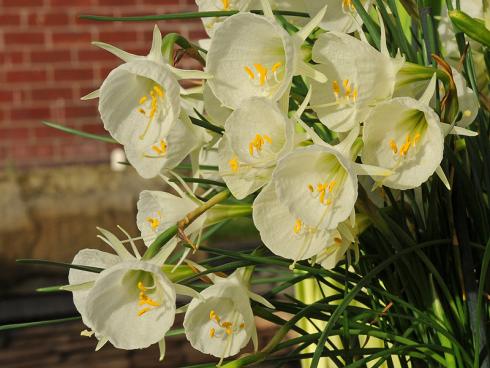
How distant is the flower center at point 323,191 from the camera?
65 cm

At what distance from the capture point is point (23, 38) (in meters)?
4.45

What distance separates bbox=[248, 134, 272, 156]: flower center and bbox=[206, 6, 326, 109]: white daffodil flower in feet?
0.09

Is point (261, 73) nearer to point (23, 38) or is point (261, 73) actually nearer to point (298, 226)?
point (298, 226)

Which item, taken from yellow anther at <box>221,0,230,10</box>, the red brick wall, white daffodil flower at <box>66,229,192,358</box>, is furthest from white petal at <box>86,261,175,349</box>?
the red brick wall

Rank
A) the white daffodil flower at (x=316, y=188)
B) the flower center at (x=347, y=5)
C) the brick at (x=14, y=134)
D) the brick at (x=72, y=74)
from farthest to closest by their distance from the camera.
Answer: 1. the brick at (x=72, y=74)
2. the brick at (x=14, y=134)
3. the flower center at (x=347, y=5)
4. the white daffodil flower at (x=316, y=188)

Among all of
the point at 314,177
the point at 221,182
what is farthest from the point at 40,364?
the point at 314,177

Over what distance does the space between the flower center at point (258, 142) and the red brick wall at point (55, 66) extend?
3772 mm

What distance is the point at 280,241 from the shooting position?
2.25 feet

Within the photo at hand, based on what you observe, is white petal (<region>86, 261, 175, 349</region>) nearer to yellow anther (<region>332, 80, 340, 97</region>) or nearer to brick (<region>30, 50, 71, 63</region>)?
yellow anther (<region>332, 80, 340, 97</region>)

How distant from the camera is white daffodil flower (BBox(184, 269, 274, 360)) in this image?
29.6 inches

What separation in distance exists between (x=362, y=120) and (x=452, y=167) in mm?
138

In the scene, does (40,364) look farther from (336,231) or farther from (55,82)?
(336,231)

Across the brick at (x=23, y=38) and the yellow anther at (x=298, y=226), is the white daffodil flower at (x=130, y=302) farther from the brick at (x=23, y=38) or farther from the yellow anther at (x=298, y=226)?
the brick at (x=23, y=38)

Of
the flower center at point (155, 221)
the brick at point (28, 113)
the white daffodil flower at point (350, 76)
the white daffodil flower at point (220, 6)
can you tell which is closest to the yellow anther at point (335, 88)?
the white daffodil flower at point (350, 76)
